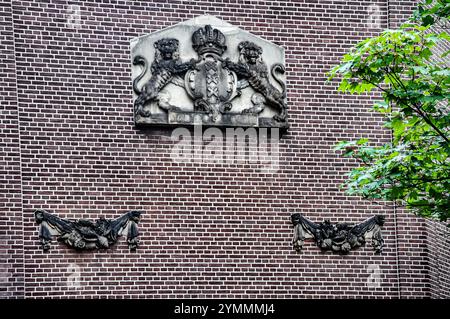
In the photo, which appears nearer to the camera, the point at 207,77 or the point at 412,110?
the point at 412,110

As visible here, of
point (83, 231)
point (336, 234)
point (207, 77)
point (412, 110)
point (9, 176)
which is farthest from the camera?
point (336, 234)

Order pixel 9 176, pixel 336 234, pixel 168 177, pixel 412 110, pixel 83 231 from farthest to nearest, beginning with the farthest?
pixel 336 234
pixel 168 177
pixel 83 231
pixel 9 176
pixel 412 110

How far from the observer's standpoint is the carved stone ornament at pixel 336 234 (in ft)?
56.2

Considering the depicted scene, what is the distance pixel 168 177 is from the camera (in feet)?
55.0

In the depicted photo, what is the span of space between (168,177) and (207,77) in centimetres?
167

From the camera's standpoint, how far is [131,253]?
1642cm

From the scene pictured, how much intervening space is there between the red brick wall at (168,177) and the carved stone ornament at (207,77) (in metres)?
0.20

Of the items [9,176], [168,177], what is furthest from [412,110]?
[9,176]

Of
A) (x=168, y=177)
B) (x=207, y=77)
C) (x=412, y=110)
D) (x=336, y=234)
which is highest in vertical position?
(x=207, y=77)

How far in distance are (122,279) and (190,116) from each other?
2.69m

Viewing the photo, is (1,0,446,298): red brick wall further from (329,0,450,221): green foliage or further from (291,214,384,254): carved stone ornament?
(329,0,450,221): green foliage

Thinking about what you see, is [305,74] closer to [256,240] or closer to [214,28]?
[214,28]

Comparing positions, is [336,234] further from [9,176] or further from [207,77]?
[9,176]
